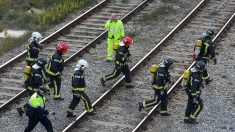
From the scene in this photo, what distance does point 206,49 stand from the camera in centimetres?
1756

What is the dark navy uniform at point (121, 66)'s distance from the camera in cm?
1727

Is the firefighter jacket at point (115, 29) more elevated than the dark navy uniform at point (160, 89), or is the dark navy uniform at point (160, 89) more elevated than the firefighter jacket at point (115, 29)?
the firefighter jacket at point (115, 29)

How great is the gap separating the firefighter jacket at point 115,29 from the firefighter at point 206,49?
289cm

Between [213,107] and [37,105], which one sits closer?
[37,105]

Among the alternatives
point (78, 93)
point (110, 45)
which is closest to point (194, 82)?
point (78, 93)

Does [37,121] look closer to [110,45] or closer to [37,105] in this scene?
[37,105]

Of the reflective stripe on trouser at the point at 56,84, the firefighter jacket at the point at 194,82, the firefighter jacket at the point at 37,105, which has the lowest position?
the reflective stripe on trouser at the point at 56,84

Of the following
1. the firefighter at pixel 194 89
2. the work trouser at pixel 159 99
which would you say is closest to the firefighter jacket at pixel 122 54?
the work trouser at pixel 159 99

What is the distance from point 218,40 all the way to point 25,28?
783 cm

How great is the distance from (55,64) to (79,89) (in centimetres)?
141

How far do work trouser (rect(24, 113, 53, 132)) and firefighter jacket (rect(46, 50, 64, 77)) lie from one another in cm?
240

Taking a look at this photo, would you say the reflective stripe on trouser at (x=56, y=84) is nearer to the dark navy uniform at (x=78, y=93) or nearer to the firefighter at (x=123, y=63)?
the dark navy uniform at (x=78, y=93)

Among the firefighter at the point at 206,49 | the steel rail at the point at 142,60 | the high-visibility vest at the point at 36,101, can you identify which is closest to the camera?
the high-visibility vest at the point at 36,101

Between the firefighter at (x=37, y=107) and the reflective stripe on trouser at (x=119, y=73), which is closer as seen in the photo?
the firefighter at (x=37, y=107)
